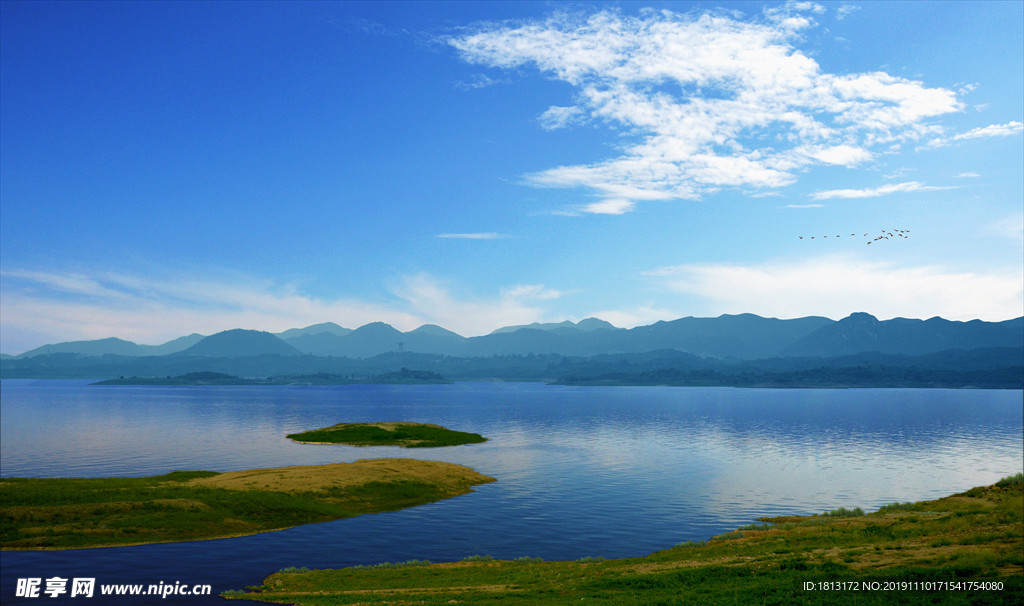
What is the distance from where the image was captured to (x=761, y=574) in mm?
34281

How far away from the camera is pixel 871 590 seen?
29.3 metres

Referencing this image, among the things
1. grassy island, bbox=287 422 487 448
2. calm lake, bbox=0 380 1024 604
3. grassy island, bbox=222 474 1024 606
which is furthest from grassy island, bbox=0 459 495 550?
grassy island, bbox=287 422 487 448

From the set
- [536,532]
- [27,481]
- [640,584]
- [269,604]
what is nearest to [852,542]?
[640,584]

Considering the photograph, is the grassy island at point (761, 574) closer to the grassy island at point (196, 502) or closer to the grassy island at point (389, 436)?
the grassy island at point (196, 502)

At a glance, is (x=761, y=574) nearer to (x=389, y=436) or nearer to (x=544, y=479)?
(x=544, y=479)

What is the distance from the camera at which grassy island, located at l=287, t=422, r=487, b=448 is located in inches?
5812

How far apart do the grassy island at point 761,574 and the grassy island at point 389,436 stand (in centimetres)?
10251

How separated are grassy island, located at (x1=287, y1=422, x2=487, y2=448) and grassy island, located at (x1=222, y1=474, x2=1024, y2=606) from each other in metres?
103

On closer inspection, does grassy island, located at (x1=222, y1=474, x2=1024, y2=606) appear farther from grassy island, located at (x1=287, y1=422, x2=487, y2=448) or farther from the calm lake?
grassy island, located at (x1=287, y1=422, x2=487, y2=448)

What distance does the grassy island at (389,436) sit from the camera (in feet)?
484

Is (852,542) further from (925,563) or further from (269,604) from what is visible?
(269,604)

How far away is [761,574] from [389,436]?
127 m

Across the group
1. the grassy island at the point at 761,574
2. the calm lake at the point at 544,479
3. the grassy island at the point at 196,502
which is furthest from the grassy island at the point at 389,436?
the grassy island at the point at 761,574

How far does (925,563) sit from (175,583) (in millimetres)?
47917
